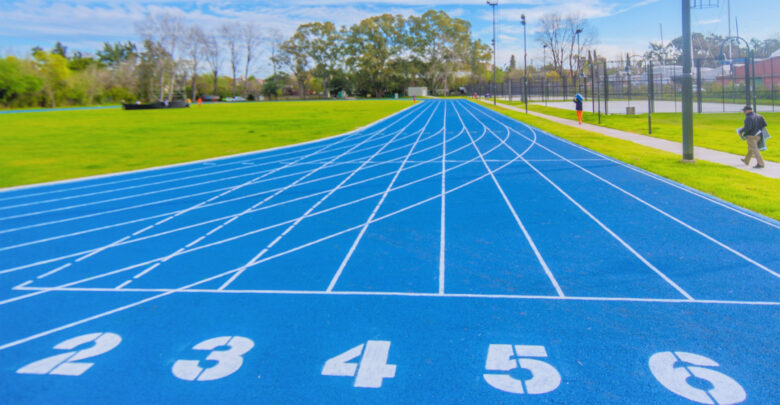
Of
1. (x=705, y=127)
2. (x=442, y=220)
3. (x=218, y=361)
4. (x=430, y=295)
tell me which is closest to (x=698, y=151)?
(x=705, y=127)

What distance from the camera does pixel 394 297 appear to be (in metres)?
5.52

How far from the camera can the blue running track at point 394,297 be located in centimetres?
392

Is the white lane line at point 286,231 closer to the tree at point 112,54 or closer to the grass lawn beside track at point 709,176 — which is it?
the grass lawn beside track at point 709,176

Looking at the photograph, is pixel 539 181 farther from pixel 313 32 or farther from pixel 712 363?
pixel 313 32

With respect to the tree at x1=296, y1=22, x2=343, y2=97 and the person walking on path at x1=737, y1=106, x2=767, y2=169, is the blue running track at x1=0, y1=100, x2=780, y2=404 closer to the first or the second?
the person walking on path at x1=737, y1=106, x2=767, y2=169

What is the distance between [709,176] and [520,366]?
947 centimetres

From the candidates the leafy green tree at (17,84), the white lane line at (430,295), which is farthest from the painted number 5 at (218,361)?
the leafy green tree at (17,84)

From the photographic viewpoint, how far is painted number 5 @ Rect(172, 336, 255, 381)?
4078 millimetres

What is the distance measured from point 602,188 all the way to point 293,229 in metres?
6.22

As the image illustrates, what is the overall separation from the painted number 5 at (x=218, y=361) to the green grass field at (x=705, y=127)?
1350cm

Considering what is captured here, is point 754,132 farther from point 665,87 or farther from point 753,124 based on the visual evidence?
point 665,87

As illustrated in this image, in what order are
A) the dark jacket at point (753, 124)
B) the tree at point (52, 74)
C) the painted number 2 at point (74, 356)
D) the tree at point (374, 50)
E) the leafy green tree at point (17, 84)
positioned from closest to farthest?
the painted number 2 at point (74, 356), the dark jacket at point (753, 124), the leafy green tree at point (17, 84), the tree at point (52, 74), the tree at point (374, 50)

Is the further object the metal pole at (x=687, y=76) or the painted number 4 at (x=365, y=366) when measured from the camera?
the metal pole at (x=687, y=76)

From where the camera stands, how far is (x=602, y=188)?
10.8m
